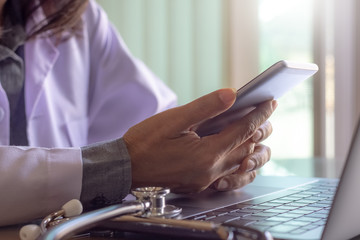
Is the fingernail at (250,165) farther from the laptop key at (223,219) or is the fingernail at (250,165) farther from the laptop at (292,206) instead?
the laptop key at (223,219)

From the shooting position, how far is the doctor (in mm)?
624

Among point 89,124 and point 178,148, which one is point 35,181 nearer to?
point 178,148

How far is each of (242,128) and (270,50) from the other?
1.79 meters

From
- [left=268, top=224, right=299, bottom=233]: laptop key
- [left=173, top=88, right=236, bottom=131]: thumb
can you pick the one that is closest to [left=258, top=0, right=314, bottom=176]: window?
[left=173, top=88, right=236, bottom=131]: thumb

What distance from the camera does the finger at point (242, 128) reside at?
66cm

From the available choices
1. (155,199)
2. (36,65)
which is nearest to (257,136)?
(155,199)

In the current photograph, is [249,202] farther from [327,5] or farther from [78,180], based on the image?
[327,5]

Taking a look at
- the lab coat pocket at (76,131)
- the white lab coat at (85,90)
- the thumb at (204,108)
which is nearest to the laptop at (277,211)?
the thumb at (204,108)

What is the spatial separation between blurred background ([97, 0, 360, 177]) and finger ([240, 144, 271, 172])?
1.52m

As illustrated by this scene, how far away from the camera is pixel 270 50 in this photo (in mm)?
2402

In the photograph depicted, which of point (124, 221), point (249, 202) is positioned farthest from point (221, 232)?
point (249, 202)

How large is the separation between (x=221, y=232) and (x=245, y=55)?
6.70 ft

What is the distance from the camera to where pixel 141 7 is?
249 centimetres

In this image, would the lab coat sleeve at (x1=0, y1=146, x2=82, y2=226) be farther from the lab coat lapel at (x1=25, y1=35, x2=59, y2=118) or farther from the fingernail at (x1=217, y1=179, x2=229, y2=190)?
the lab coat lapel at (x1=25, y1=35, x2=59, y2=118)
